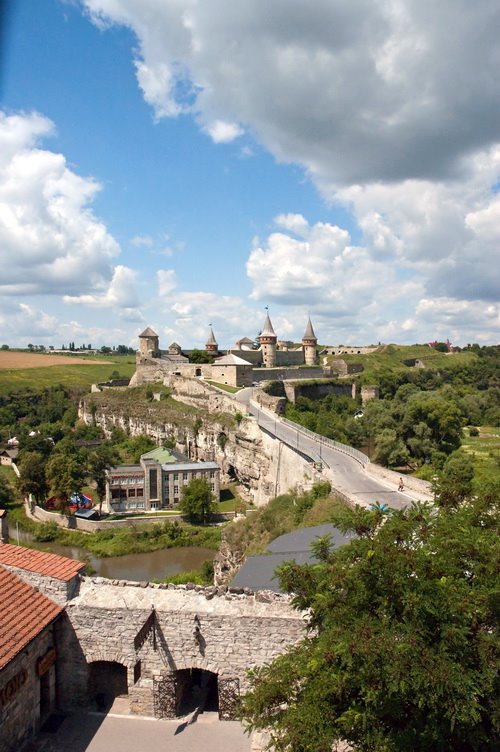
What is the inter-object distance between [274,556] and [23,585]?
636cm

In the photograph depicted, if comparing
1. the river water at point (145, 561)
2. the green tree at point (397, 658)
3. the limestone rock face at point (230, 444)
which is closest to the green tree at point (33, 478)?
the river water at point (145, 561)

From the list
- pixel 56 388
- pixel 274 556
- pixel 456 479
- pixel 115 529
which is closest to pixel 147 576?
pixel 115 529

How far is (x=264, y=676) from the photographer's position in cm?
769

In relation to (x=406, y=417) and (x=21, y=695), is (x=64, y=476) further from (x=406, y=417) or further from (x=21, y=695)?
(x=21, y=695)

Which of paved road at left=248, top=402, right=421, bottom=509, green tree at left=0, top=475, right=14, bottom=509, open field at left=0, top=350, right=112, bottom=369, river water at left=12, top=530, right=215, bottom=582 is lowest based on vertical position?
river water at left=12, top=530, right=215, bottom=582

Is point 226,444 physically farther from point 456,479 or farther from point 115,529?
point 456,479

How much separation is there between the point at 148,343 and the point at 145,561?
4635 cm

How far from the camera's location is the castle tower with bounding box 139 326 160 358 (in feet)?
248

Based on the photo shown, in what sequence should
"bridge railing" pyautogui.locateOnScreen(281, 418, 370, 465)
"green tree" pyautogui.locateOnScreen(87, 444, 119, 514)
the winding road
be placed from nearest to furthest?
the winding road < "bridge railing" pyautogui.locateOnScreen(281, 418, 370, 465) < "green tree" pyautogui.locateOnScreen(87, 444, 119, 514)

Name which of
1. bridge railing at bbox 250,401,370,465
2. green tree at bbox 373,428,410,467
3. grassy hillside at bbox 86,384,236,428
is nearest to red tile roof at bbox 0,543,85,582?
bridge railing at bbox 250,401,370,465

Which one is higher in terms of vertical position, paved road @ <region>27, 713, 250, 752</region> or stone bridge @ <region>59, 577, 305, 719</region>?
stone bridge @ <region>59, 577, 305, 719</region>

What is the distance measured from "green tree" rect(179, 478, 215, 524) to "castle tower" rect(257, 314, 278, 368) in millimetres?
36854

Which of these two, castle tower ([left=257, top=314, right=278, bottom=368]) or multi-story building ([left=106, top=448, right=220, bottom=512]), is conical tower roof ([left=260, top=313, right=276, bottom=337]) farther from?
multi-story building ([left=106, top=448, right=220, bottom=512])

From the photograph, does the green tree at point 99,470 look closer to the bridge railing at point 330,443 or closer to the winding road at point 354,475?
the bridge railing at point 330,443
